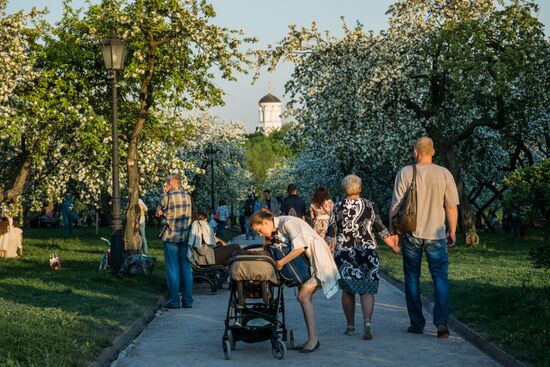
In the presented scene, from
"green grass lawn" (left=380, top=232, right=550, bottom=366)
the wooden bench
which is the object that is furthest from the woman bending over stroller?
the wooden bench

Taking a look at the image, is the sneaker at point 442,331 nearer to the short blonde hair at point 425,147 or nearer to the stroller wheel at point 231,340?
the short blonde hair at point 425,147

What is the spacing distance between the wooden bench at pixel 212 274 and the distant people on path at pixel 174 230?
215 centimetres

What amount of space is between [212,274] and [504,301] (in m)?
6.04

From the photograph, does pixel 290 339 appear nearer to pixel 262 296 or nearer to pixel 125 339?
pixel 262 296

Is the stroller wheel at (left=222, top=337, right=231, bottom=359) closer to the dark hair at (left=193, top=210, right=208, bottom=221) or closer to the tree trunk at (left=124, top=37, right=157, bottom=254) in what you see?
the dark hair at (left=193, top=210, right=208, bottom=221)

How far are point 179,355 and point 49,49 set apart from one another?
748 inches

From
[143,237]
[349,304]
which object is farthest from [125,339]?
[143,237]

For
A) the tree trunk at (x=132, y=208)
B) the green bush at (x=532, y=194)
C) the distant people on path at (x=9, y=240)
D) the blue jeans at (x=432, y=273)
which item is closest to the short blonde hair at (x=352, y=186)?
the blue jeans at (x=432, y=273)

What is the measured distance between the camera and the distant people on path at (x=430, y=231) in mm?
10773

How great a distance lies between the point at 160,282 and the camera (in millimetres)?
18078

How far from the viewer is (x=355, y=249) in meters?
10.9

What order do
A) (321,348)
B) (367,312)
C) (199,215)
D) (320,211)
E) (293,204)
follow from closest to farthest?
1. (321,348)
2. (367,312)
3. (199,215)
4. (320,211)
5. (293,204)

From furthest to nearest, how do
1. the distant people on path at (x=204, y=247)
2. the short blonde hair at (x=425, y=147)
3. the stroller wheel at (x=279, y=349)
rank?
the distant people on path at (x=204, y=247)
the short blonde hair at (x=425, y=147)
the stroller wheel at (x=279, y=349)

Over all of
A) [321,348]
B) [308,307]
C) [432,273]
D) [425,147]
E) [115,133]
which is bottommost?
[321,348]
